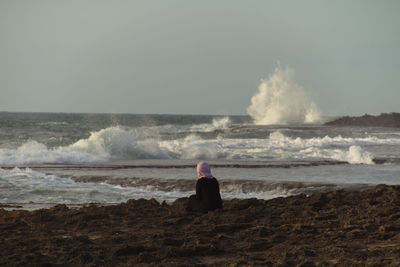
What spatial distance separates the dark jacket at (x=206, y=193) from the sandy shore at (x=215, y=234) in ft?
0.85

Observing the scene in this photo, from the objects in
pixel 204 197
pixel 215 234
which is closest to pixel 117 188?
pixel 204 197

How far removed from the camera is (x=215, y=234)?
25.3ft

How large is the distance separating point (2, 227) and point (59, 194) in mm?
5565

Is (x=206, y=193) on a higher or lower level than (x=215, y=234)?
higher

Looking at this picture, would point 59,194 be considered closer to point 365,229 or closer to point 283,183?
point 283,183

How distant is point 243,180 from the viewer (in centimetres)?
1566

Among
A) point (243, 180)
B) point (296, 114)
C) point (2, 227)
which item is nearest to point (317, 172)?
point (243, 180)

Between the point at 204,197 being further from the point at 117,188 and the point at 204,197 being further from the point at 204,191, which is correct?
the point at 117,188

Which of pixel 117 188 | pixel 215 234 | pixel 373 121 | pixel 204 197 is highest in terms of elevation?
pixel 373 121

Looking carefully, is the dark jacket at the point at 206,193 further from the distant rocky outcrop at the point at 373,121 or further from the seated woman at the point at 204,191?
the distant rocky outcrop at the point at 373,121

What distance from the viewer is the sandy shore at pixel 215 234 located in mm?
6270

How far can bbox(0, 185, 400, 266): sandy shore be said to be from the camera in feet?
20.6

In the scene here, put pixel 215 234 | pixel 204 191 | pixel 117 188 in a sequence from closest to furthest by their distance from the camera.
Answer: pixel 215 234 < pixel 204 191 < pixel 117 188

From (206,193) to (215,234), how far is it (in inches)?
73.5
